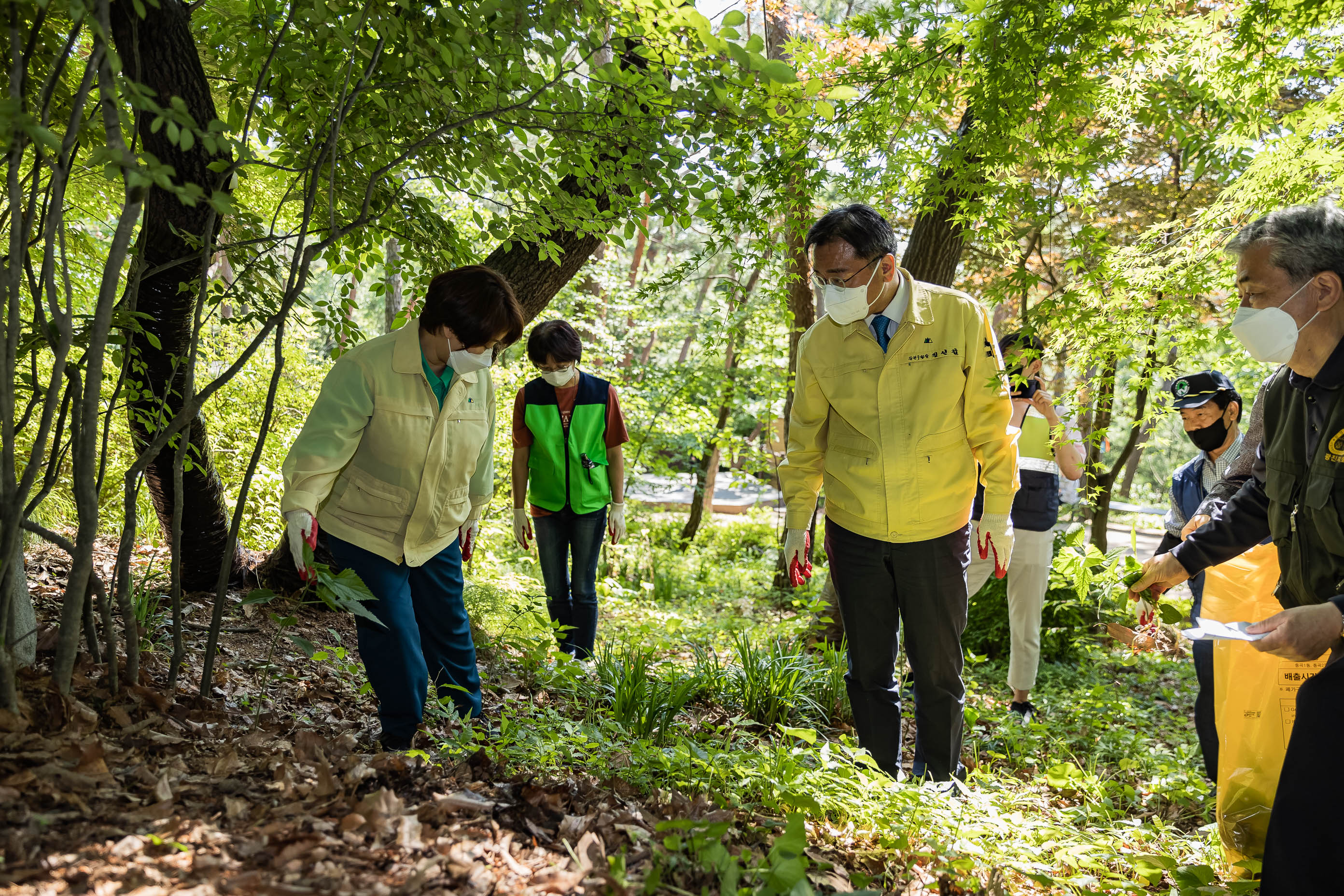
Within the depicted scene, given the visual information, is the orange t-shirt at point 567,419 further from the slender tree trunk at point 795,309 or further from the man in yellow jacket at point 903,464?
the man in yellow jacket at point 903,464

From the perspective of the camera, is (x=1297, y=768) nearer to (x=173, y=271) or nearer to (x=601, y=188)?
(x=601, y=188)

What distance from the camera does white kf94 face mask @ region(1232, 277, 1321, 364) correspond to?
209 cm

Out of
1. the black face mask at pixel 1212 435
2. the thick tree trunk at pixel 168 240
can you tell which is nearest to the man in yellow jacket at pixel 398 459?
the thick tree trunk at pixel 168 240

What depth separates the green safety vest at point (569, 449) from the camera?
434cm

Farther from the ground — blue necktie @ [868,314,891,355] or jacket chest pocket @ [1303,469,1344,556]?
blue necktie @ [868,314,891,355]

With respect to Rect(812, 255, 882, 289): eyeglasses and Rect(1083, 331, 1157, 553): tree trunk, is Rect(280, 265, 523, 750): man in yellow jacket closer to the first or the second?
Rect(812, 255, 882, 289): eyeglasses

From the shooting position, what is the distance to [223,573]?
2.42 meters

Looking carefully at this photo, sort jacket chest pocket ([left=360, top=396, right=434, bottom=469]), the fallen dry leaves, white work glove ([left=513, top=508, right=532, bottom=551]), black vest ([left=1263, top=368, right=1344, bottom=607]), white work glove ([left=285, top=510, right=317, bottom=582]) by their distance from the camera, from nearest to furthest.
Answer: the fallen dry leaves → black vest ([left=1263, top=368, right=1344, bottom=607]) → white work glove ([left=285, top=510, right=317, bottom=582]) → jacket chest pocket ([left=360, top=396, right=434, bottom=469]) → white work glove ([left=513, top=508, right=532, bottom=551])

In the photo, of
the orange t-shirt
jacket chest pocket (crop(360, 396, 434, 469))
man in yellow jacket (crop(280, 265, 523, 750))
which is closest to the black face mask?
the orange t-shirt

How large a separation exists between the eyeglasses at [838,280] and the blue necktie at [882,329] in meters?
0.17

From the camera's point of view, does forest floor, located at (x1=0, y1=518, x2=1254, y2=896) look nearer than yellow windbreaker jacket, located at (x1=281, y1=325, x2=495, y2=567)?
Yes

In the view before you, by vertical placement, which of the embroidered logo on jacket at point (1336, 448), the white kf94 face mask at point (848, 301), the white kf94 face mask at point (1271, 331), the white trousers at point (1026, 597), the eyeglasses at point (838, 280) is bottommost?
the white trousers at point (1026, 597)

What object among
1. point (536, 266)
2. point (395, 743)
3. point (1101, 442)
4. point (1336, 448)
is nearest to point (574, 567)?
point (536, 266)

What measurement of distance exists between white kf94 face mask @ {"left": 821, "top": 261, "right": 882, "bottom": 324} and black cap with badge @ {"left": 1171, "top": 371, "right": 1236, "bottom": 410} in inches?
75.6
